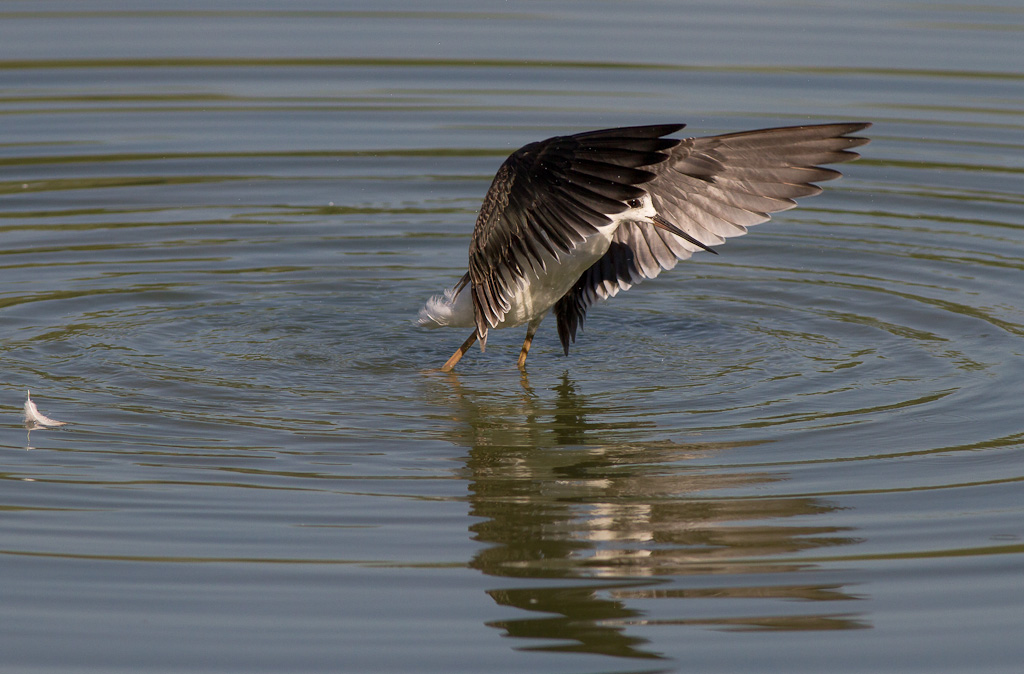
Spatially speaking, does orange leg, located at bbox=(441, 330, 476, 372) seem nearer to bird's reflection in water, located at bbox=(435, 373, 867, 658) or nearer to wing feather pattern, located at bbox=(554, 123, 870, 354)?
bird's reflection in water, located at bbox=(435, 373, 867, 658)

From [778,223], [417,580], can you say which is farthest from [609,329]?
[417,580]

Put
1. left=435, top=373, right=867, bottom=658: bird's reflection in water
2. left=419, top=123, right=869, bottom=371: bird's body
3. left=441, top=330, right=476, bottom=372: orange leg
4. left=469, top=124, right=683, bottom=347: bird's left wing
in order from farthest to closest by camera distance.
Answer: left=441, top=330, right=476, bottom=372: orange leg
left=419, top=123, right=869, bottom=371: bird's body
left=469, top=124, right=683, bottom=347: bird's left wing
left=435, top=373, right=867, bottom=658: bird's reflection in water

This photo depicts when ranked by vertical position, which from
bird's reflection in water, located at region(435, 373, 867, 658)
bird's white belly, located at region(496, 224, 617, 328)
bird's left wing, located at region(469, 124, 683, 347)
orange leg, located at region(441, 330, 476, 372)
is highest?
bird's left wing, located at region(469, 124, 683, 347)

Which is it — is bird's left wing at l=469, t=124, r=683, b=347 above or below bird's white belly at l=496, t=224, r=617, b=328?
above

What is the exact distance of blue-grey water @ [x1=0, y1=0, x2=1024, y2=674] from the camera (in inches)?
221

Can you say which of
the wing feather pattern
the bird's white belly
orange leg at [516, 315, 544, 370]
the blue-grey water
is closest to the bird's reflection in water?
the blue-grey water

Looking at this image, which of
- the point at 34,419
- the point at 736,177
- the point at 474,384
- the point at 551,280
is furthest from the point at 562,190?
the point at 34,419

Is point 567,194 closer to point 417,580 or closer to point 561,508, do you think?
point 561,508

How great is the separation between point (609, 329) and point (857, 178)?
455 cm

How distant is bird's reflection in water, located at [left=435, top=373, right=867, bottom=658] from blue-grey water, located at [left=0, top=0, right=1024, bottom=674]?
23 millimetres

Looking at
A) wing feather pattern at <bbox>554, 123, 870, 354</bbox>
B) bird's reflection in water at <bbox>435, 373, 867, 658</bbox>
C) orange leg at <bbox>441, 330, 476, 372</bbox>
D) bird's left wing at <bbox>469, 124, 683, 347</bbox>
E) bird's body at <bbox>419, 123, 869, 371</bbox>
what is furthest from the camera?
orange leg at <bbox>441, 330, 476, 372</bbox>

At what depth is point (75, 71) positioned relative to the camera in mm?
16203

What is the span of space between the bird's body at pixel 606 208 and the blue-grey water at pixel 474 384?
506 millimetres

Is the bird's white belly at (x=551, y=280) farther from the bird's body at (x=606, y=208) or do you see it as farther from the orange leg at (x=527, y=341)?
the orange leg at (x=527, y=341)
